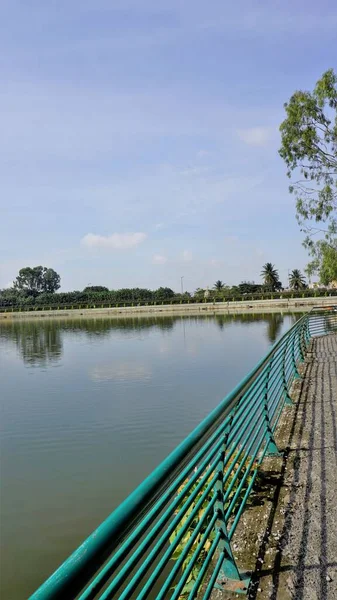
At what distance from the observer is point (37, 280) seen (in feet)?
485

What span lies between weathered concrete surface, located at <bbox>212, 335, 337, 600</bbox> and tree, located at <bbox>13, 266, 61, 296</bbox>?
139473 mm

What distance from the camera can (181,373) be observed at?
19109 millimetres

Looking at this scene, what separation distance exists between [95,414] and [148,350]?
51.0 feet

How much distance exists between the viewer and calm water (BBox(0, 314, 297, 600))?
6.44 meters

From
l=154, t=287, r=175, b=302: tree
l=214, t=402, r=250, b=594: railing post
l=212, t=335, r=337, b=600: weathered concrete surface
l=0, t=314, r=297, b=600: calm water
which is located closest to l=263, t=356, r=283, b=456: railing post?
l=212, t=335, r=337, b=600: weathered concrete surface

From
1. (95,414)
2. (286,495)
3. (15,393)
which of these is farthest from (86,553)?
(15,393)

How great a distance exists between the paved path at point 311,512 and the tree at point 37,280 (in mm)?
138707

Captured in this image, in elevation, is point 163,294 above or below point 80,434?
above

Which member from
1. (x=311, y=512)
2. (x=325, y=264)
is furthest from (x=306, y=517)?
(x=325, y=264)

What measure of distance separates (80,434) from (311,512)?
8260 millimetres

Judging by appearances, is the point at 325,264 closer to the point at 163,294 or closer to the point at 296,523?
the point at 296,523

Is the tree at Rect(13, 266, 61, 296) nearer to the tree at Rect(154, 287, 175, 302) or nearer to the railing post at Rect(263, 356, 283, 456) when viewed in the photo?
the tree at Rect(154, 287, 175, 302)

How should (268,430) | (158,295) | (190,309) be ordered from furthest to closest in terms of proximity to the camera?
(158,295), (190,309), (268,430)

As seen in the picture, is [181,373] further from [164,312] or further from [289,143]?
[164,312]
